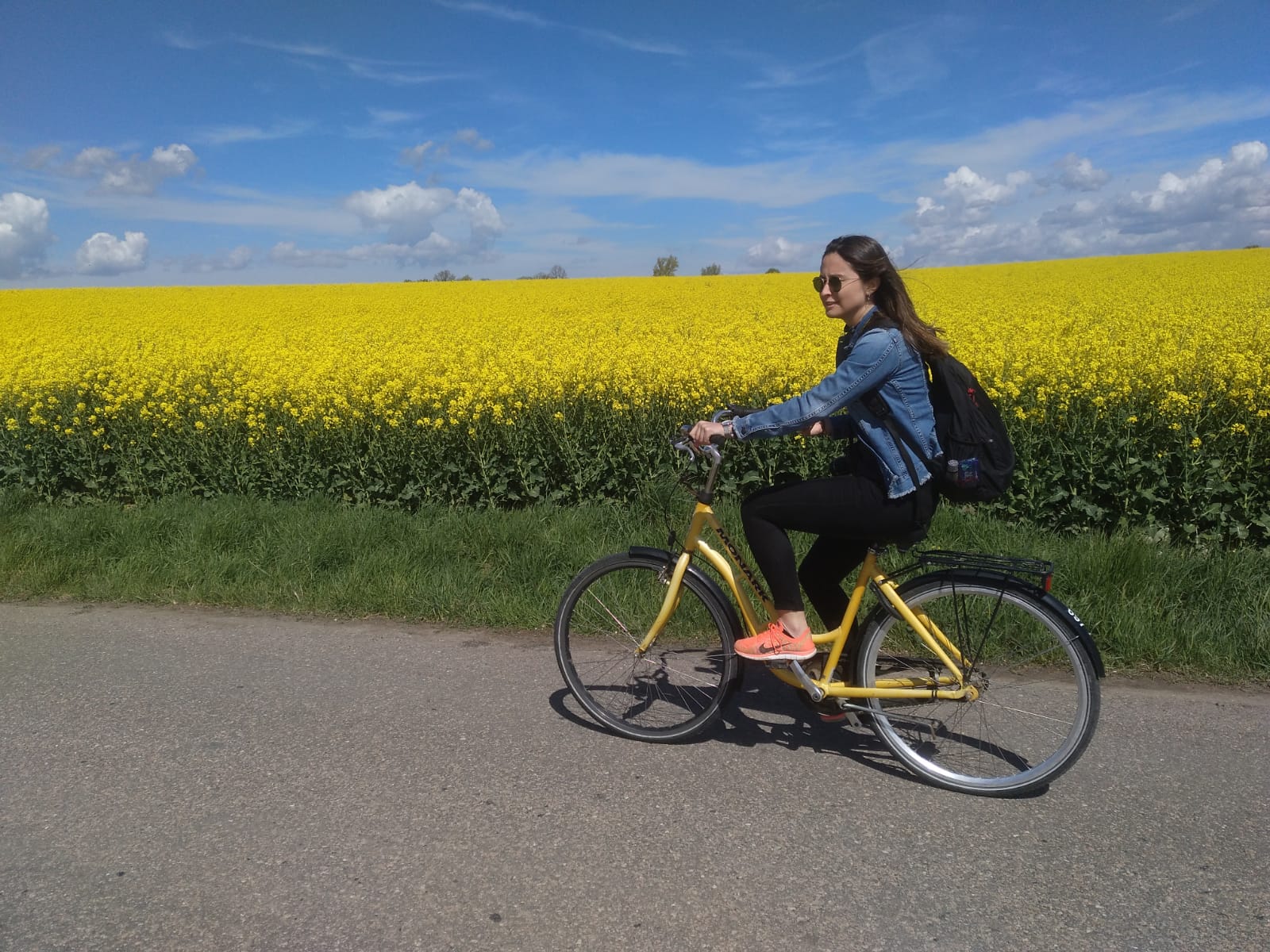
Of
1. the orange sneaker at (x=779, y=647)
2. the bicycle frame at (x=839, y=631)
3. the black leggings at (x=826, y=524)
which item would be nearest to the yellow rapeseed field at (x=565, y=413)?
the black leggings at (x=826, y=524)

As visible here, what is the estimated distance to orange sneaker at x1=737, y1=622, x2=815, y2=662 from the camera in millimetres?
3393

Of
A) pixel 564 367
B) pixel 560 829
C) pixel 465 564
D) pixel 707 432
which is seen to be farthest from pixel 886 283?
pixel 564 367

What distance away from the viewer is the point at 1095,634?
4.40 meters

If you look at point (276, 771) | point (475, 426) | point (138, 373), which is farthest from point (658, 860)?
point (138, 373)

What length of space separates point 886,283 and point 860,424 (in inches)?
18.9

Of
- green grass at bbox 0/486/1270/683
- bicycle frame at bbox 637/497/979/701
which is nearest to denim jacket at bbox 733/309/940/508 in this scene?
bicycle frame at bbox 637/497/979/701

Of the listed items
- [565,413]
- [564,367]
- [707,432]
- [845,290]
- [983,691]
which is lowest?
[983,691]

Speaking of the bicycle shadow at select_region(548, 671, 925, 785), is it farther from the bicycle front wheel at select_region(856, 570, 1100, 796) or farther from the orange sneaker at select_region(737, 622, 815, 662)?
the orange sneaker at select_region(737, 622, 815, 662)

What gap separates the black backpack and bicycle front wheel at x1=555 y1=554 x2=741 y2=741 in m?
0.93

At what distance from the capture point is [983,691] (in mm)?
3344

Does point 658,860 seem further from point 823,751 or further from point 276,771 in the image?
point 276,771

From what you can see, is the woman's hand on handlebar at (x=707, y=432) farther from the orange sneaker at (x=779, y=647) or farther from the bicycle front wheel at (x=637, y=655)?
the orange sneaker at (x=779, y=647)

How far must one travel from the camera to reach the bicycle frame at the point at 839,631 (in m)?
3.28

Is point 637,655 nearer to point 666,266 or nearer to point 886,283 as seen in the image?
point 886,283
